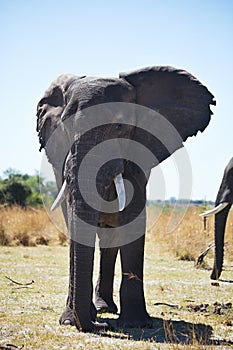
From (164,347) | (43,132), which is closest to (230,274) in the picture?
(43,132)

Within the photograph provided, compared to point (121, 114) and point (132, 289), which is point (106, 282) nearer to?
point (132, 289)

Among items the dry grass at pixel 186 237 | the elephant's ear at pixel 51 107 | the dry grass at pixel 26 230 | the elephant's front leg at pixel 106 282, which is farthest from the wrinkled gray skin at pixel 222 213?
the dry grass at pixel 26 230

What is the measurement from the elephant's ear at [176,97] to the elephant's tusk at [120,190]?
81 cm

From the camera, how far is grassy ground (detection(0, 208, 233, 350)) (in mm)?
5398

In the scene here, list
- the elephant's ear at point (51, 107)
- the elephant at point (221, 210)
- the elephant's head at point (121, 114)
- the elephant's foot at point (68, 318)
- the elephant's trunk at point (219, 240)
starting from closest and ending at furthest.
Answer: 1. the elephant's head at point (121, 114)
2. the elephant's foot at point (68, 318)
3. the elephant's ear at point (51, 107)
4. the elephant's trunk at point (219, 240)
5. the elephant at point (221, 210)

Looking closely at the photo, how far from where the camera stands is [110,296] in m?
7.43

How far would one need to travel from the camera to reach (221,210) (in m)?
10.4

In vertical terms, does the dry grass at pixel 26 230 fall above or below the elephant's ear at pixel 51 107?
below

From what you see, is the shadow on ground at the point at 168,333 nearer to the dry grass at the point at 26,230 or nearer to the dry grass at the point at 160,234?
the dry grass at the point at 160,234

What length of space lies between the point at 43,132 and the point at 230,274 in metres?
5.22

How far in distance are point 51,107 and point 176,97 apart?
1.50 metres

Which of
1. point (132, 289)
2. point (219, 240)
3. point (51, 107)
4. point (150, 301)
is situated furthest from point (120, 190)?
point (219, 240)

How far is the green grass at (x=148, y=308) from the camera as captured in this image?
17.6 feet

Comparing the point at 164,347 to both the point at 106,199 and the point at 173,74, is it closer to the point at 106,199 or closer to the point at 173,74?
the point at 106,199
